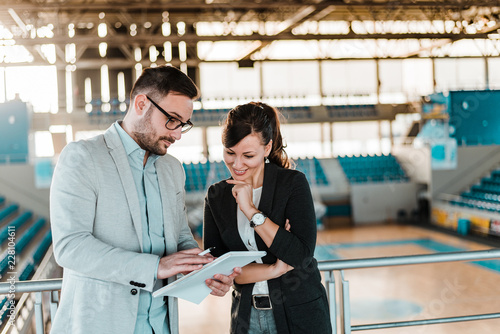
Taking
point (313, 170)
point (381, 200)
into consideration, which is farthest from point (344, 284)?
point (313, 170)

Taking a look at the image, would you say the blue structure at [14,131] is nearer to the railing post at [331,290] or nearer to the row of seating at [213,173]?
the row of seating at [213,173]

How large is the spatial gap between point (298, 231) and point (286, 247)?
0.29 ft

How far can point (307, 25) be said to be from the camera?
18578mm

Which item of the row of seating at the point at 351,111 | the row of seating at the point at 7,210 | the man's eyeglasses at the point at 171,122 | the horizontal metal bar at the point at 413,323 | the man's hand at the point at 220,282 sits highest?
the row of seating at the point at 351,111

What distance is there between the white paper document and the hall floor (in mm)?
3637

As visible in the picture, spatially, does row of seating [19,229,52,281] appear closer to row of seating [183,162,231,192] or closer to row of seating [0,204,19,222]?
row of seating [0,204,19,222]

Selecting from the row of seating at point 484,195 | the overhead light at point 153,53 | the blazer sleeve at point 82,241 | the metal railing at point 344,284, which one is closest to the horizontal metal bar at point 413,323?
the metal railing at point 344,284

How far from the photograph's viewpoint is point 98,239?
140cm

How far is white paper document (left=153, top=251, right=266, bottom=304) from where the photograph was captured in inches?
53.5

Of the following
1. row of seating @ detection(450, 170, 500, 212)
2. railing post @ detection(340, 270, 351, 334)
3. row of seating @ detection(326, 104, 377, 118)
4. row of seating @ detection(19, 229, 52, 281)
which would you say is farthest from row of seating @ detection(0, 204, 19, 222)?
row of seating @ detection(326, 104, 377, 118)

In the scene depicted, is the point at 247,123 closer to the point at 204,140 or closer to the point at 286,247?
the point at 286,247

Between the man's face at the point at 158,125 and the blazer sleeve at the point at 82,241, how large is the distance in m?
0.22

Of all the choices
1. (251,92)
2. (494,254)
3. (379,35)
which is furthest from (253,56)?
(494,254)

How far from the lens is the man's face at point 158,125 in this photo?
4.99 ft
